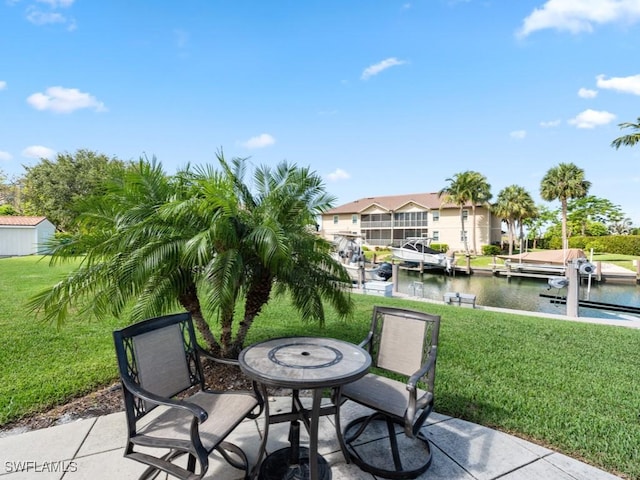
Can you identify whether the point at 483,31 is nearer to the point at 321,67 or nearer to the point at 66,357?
the point at 321,67

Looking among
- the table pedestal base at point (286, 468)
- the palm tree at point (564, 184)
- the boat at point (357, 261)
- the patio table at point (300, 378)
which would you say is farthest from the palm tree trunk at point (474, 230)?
the table pedestal base at point (286, 468)

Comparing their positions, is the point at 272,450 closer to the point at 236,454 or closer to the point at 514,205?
the point at 236,454

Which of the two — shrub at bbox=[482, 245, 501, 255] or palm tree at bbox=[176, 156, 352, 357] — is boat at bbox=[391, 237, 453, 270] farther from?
palm tree at bbox=[176, 156, 352, 357]

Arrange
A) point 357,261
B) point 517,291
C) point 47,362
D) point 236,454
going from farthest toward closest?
→ point 357,261
point 517,291
point 47,362
point 236,454

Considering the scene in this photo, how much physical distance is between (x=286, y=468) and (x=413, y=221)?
40.7m

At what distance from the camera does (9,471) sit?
2.54 metres

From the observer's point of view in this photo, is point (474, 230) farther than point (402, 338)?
Yes

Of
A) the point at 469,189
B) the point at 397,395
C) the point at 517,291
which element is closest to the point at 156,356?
the point at 397,395

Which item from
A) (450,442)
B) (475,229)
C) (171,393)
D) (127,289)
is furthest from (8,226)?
(475,229)

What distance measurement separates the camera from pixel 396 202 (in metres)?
43.3

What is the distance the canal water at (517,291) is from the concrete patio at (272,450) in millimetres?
11638

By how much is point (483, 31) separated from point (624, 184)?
52.3m

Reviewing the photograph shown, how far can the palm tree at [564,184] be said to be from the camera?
32219 mm

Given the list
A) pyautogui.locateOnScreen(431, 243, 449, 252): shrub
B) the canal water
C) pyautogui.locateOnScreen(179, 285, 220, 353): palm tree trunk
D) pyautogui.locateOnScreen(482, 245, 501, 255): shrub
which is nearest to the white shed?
the canal water
